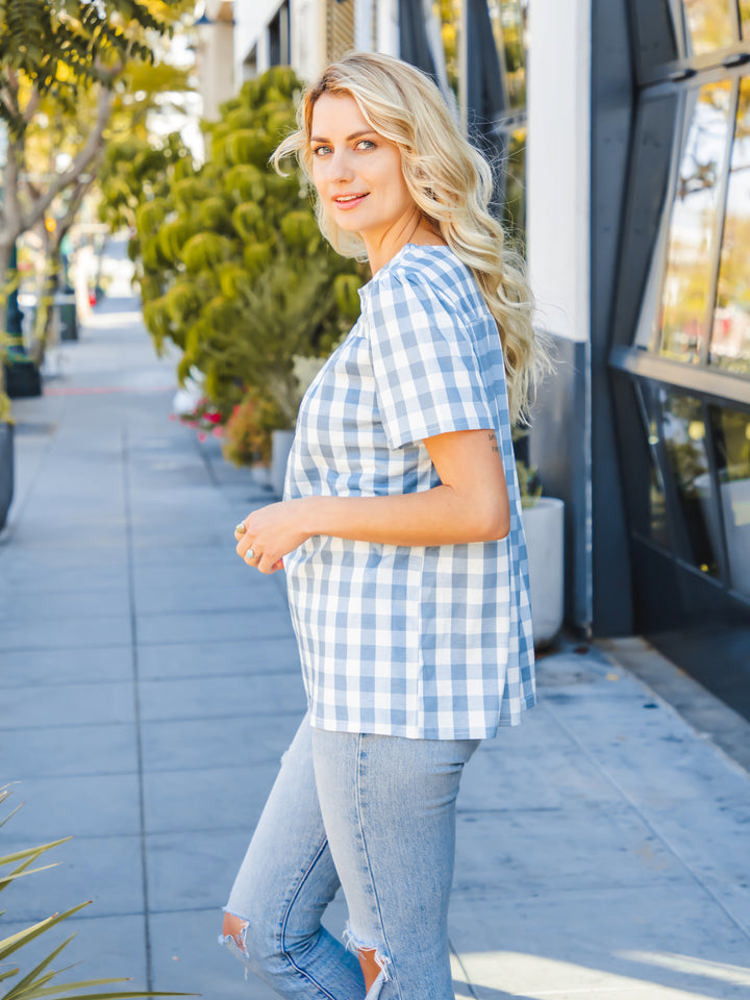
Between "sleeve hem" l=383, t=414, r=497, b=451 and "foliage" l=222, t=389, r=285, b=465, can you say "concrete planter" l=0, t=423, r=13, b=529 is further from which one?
"sleeve hem" l=383, t=414, r=497, b=451

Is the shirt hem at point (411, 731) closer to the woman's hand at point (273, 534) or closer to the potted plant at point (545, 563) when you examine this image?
the woman's hand at point (273, 534)

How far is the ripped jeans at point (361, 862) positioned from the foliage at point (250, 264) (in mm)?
7728

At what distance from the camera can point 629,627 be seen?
21.8 ft

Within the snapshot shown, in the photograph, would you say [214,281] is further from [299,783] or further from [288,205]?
[299,783]

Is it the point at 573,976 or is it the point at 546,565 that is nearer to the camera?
the point at 573,976

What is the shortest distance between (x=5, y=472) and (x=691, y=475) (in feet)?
16.4

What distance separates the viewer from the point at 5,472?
29.5 feet

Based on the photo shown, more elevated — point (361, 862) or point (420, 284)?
point (420, 284)

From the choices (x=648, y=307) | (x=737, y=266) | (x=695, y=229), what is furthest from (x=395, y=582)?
(x=648, y=307)

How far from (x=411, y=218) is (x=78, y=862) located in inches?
109

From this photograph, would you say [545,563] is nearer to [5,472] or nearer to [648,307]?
[648,307]

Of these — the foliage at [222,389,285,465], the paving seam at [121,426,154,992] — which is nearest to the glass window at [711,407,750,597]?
the paving seam at [121,426,154,992]

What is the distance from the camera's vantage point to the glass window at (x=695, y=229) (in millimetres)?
5676

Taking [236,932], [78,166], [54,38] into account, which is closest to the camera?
[236,932]
